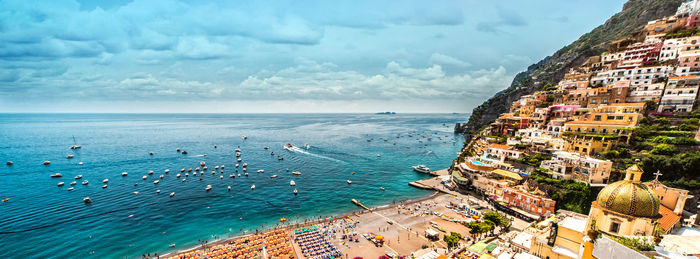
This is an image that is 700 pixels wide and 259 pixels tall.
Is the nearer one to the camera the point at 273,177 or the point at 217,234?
the point at 217,234

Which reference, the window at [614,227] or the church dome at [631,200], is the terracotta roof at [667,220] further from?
the window at [614,227]

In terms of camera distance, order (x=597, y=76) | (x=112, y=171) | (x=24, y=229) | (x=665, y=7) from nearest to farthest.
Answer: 1. (x=24, y=229)
2. (x=597, y=76)
3. (x=112, y=171)
4. (x=665, y=7)

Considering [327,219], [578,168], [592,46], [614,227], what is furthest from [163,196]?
[592,46]

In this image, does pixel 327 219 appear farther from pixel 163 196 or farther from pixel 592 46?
pixel 592 46

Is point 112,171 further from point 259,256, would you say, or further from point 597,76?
point 597,76

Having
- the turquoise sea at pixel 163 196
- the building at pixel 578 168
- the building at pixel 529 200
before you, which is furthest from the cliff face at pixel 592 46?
the building at pixel 529 200

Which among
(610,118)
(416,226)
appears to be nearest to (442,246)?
(416,226)
